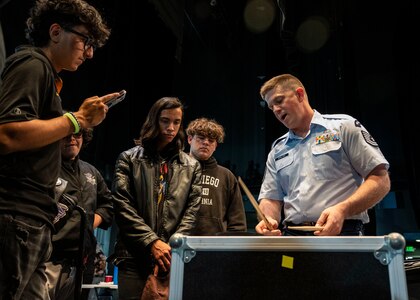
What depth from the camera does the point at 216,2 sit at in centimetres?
566

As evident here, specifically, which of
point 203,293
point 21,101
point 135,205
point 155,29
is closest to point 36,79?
point 21,101

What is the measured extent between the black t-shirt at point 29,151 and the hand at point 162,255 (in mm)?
620

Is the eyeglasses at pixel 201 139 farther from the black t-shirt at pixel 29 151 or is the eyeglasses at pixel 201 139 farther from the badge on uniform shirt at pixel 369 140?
the black t-shirt at pixel 29 151

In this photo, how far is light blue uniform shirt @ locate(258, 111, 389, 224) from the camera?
1.62 m

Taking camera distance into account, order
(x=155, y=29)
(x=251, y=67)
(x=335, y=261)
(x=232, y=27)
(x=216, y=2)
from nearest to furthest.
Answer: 1. (x=335, y=261)
2. (x=155, y=29)
3. (x=216, y=2)
4. (x=232, y=27)
5. (x=251, y=67)

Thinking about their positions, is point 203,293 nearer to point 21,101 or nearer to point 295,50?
point 21,101

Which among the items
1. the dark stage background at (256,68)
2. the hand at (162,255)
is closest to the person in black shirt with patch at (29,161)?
the hand at (162,255)

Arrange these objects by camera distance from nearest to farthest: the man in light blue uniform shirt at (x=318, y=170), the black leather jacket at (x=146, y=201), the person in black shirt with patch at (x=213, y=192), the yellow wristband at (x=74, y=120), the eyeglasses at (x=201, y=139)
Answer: the yellow wristband at (x=74, y=120)
the man in light blue uniform shirt at (x=318, y=170)
the black leather jacket at (x=146, y=201)
the person in black shirt with patch at (x=213, y=192)
the eyeglasses at (x=201, y=139)

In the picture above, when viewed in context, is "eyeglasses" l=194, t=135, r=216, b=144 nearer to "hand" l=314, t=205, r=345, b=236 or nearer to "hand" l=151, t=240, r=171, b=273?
"hand" l=151, t=240, r=171, b=273

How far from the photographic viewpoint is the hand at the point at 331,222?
131cm

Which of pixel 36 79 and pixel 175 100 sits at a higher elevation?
pixel 175 100

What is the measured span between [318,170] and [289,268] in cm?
80

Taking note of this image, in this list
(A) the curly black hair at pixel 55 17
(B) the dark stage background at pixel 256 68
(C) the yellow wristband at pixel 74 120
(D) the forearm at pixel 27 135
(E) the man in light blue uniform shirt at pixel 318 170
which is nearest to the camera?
(D) the forearm at pixel 27 135

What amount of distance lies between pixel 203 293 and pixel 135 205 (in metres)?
0.98
